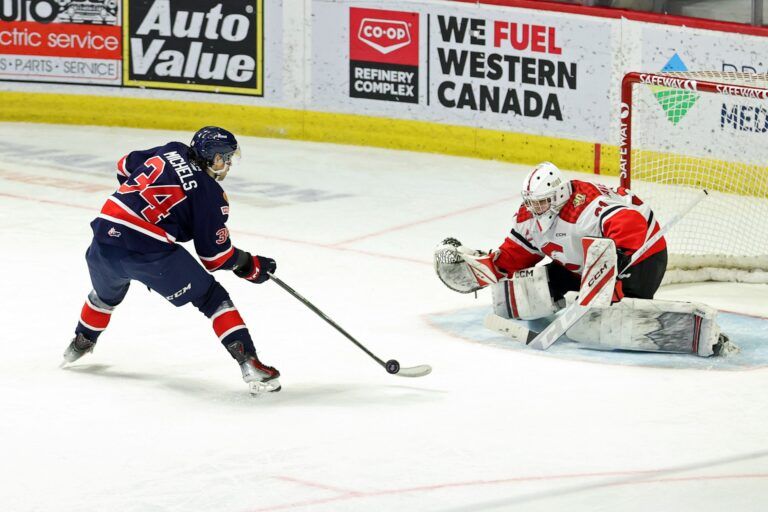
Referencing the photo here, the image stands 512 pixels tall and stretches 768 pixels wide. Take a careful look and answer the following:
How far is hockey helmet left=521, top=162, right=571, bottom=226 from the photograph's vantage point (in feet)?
19.2

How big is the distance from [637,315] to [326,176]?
4.18m

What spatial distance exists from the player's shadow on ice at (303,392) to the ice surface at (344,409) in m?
0.01

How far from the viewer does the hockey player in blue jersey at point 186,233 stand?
5184 mm

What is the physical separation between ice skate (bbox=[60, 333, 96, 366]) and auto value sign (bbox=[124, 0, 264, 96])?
5257mm

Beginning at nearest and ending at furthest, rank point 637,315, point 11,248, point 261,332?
point 637,315, point 261,332, point 11,248

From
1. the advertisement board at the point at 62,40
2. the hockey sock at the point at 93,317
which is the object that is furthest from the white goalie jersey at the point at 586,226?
the advertisement board at the point at 62,40

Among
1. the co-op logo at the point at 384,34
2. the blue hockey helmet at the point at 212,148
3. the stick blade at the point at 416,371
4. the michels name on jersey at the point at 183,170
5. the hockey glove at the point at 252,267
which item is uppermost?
the co-op logo at the point at 384,34

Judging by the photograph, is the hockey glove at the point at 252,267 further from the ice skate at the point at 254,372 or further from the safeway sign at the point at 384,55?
the safeway sign at the point at 384,55

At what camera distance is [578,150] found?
378 inches

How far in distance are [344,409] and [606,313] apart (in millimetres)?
1190

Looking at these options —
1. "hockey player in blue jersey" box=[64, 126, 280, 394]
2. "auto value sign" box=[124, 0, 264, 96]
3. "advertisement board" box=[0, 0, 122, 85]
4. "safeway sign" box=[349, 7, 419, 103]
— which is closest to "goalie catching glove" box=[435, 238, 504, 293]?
"hockey player in blue jersey" box=[64, 126, 280, 394]

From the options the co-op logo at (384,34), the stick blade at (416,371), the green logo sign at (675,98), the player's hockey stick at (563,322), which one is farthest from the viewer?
the co-op logo at (384,34)

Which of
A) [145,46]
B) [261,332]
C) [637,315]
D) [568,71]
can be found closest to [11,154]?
[145,46]

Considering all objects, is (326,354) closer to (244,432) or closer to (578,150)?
(244,432)
